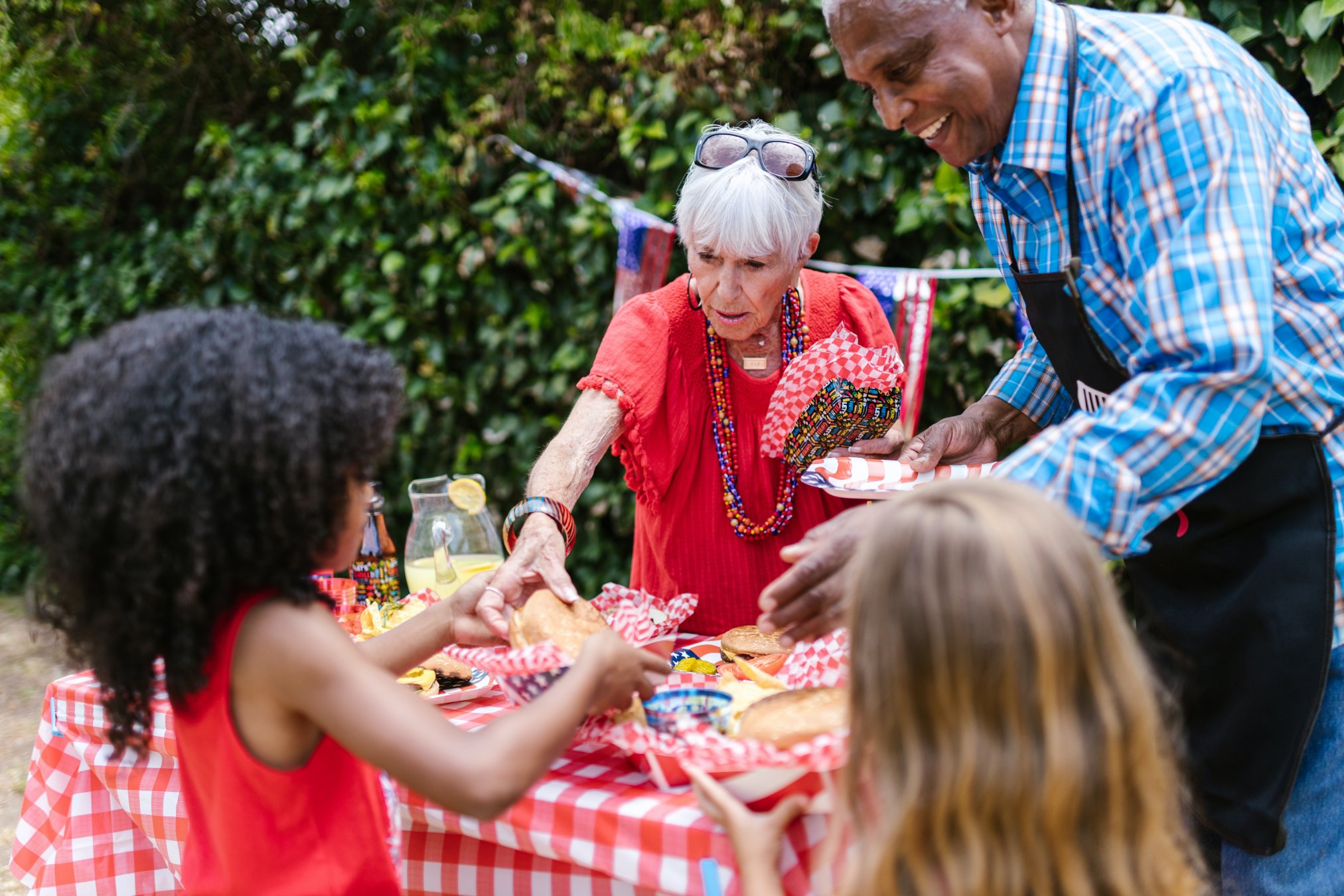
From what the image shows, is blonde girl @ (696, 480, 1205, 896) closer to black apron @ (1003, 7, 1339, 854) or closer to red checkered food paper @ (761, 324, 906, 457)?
black apron @ (1003, 7, 1339, 854)

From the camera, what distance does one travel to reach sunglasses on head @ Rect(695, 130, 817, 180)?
2232 millimetres

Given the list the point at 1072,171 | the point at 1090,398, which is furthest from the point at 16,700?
the point at 1072,171

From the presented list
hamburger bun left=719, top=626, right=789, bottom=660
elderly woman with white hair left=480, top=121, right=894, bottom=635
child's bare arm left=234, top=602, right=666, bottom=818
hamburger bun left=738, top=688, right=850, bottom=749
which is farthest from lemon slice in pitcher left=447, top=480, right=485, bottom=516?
hamburger bun left=738, top=688, right=850, bottom=749

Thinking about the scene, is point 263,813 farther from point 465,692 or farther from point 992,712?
point 992,712

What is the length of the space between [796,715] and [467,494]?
1.46 meters

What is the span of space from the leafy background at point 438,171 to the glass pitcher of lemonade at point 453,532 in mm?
1671

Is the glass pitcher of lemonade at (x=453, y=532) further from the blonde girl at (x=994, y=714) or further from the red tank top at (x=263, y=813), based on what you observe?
the blonde girl at (x=994, y=714)

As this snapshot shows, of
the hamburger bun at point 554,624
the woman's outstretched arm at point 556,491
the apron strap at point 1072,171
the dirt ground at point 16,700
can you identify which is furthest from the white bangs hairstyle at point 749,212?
the dirt ground at point 16,700

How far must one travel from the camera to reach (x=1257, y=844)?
1.60 meters

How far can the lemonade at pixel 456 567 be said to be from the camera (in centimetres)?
256

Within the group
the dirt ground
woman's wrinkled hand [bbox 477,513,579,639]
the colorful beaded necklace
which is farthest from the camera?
the dirt ground

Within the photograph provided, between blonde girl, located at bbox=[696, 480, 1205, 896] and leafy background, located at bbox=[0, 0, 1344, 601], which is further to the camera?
leafy background, located at bbox=[0, 0, 1344, 601]

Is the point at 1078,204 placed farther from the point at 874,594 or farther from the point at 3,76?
the point at 3,76

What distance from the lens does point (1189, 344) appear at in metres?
1.35
